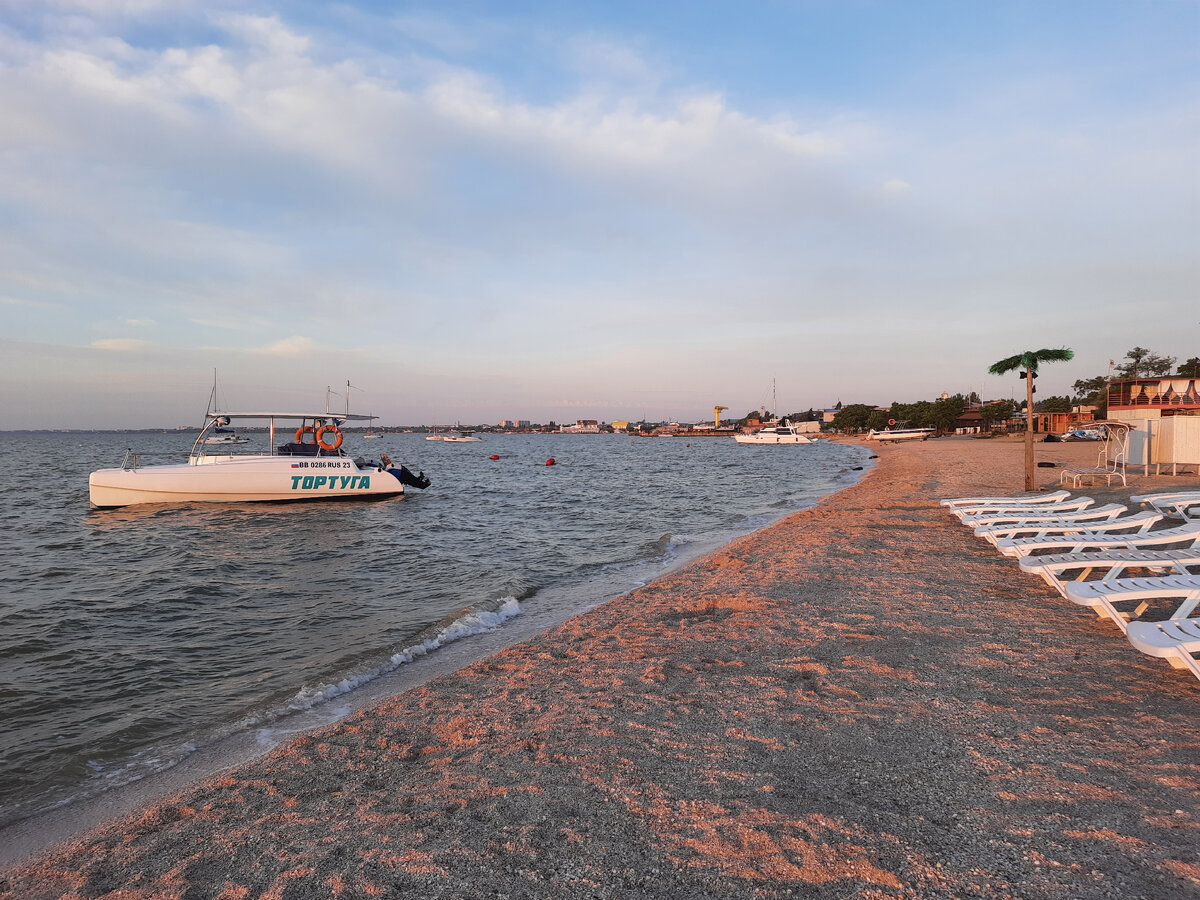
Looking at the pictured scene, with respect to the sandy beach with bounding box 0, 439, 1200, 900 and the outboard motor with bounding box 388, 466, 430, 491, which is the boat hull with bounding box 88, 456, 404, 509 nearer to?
the outboard motor with bounding box 388, 466, 430, 491

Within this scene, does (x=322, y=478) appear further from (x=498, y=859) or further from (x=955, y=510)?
(x=498, y=859)

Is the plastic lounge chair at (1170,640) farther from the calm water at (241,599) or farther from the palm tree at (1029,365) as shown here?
the palm tree at (1029,365)

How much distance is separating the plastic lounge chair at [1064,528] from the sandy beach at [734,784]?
2.88 m

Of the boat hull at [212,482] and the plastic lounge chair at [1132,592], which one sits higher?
the plastic lounge chair at [1132,592]

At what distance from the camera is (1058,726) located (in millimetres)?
4352

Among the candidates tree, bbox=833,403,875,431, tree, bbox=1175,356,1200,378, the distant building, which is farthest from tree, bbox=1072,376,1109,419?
the distant building

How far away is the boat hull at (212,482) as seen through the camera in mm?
22219

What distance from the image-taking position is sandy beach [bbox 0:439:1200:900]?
300cm

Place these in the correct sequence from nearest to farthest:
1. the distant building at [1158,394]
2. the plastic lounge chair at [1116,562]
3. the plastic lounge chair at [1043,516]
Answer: the plastic lounge chair at [1116,562], the plastic lounge chair at [1043,516], the distant building at [1158,394]

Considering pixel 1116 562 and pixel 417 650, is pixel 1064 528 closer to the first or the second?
pixel 1116 562

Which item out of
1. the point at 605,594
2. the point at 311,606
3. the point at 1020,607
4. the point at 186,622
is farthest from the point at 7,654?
the point at 1020,607

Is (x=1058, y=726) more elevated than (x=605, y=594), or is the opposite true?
(x=1058, y=726)

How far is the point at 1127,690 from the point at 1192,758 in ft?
4.10

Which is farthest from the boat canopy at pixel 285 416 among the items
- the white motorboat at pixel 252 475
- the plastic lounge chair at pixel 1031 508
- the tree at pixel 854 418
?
the tree at pixel 854 418
